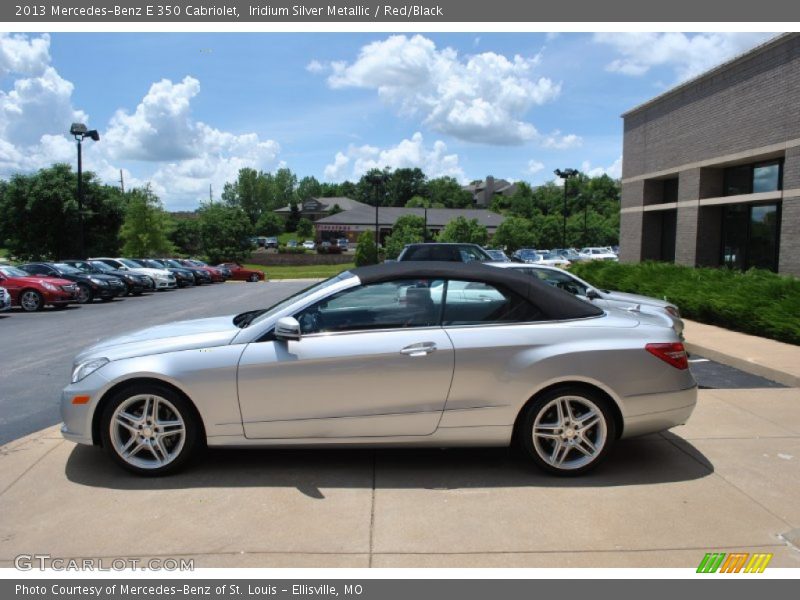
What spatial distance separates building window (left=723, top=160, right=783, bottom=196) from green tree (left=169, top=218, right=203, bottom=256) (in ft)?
208

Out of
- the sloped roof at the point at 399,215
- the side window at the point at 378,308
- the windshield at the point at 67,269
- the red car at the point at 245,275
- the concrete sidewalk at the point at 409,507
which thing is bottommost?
the red car at the point at 245,275

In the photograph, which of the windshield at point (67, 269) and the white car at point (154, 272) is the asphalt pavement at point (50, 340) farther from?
the white car at point (154, 272)

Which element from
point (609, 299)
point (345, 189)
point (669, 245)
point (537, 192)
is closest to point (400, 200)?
point (345, 189)

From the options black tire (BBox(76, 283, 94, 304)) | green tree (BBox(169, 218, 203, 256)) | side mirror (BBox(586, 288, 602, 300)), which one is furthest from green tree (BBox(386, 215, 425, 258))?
side mirror (BBox(586, 288, 602, 300))

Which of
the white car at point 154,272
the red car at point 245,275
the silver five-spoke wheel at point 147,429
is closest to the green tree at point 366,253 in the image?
the red car at point 245,275

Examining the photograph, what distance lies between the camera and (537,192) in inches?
4225

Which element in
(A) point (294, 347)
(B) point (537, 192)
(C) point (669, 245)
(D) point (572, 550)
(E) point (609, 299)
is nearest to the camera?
(D) point (572, 550)

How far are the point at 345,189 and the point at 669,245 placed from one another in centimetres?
14499

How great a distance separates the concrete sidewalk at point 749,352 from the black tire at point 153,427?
6667 mm

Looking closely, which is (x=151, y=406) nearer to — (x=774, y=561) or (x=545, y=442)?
(x=545, y=442)

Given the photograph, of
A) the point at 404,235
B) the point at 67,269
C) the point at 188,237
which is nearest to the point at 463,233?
the point at 404,235

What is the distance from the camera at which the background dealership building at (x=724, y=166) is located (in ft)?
48.6

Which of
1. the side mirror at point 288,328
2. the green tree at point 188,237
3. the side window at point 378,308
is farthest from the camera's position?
the green tree at point 188,237

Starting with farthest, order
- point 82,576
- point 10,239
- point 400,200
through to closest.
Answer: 1. point 400,200
2. point 10,239
3. point 82,576
